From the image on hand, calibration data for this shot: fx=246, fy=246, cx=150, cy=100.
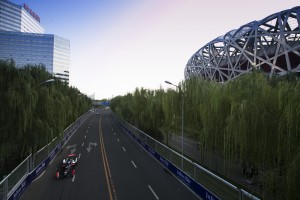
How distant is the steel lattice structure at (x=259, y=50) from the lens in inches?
1817

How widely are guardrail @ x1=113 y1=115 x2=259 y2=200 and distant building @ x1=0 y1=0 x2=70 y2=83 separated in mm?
120754

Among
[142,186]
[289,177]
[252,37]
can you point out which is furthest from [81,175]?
[252,37]

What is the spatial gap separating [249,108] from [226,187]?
3.85 meters

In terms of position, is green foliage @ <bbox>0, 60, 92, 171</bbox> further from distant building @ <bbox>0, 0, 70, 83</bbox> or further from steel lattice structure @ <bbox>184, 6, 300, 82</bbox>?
distant building @ <bbox>0, 0, 70, 83</bbox>

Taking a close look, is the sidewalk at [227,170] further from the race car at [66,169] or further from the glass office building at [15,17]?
the glass office building at [15,17]

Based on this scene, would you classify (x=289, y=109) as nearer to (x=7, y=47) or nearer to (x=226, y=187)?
(x=226, y=187)

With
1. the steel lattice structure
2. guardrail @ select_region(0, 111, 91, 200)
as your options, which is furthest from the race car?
the steel lattice structure

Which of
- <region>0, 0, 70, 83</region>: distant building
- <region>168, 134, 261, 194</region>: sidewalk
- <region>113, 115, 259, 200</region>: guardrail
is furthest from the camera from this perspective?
<region>0, 0, 70, 83</region>: distant building

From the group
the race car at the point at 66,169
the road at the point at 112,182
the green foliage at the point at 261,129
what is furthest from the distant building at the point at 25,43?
the green foliage at the point at 261,129

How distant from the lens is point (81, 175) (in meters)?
17.9

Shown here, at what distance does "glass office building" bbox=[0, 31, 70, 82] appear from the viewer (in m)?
132

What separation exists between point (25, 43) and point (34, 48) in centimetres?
511

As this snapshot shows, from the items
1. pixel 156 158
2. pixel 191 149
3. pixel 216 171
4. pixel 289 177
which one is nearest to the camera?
pixel 289 177

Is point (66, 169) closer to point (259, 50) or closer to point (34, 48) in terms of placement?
point (259, 50)
